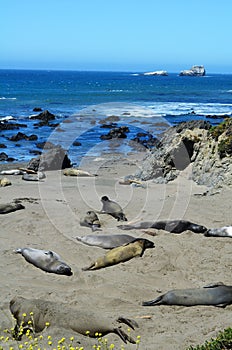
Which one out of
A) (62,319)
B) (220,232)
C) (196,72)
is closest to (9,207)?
(220,232)

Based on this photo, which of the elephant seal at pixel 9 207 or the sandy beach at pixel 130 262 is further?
the elephant seal at pixel 9 207

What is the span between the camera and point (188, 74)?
7475 inches

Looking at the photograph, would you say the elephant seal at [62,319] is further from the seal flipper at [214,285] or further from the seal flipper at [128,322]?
the seal flipper at [214,285]

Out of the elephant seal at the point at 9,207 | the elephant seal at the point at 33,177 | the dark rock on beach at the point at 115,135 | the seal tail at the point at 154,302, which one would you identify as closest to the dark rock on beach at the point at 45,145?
the dark rock on beach at the point at 115,135

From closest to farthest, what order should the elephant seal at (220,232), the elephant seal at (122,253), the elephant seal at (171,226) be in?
the elephant seal at (122,253) → the elephant seal at (220,232) → the elephant seal at (171,226)

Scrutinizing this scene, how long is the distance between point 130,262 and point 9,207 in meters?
4.08

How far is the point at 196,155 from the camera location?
15188mm

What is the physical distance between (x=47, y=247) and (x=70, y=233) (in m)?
0.91

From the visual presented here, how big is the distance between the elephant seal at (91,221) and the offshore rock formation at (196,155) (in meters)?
4.21

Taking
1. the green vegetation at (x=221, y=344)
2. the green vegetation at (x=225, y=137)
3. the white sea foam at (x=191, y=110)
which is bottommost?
the white sea foam at (x=191, y=110)

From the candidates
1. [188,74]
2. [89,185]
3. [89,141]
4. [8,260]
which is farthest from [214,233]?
[188,74]

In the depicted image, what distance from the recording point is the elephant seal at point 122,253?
796cm

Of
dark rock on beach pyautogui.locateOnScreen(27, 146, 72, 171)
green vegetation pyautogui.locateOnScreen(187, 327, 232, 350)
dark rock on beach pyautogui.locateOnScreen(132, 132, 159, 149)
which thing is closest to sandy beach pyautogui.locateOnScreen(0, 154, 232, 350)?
green vegetation pyautogui.locateOnScreen(187, 327, 232, 350)

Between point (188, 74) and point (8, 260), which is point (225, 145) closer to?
point (8, 260)
